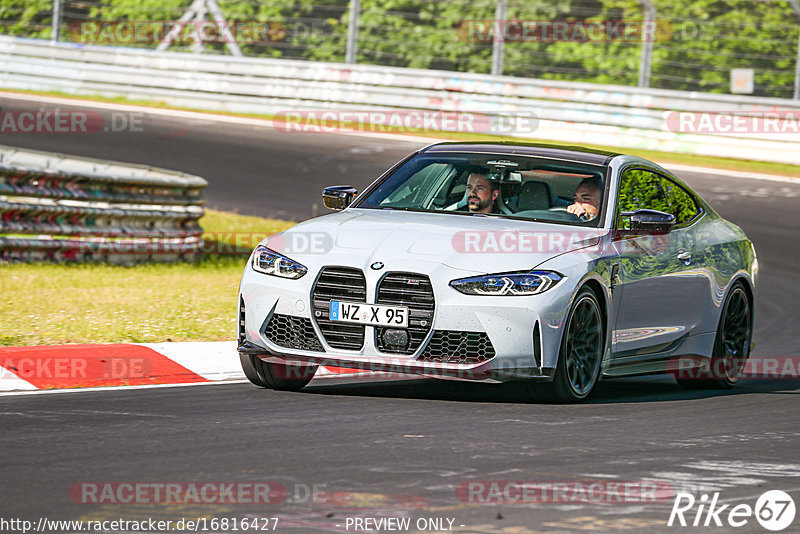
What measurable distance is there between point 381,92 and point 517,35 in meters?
2.61

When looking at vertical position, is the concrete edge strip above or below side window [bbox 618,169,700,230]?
below

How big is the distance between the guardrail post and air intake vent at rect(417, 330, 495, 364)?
17692 millimetres

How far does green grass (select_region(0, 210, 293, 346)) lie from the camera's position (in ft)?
34.0

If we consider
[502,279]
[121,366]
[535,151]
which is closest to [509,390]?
[502,279]

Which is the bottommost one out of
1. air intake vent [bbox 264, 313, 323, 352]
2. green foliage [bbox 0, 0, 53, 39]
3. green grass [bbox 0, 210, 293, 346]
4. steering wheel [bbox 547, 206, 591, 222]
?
green grass [bbox 0, 210, 293, 346]

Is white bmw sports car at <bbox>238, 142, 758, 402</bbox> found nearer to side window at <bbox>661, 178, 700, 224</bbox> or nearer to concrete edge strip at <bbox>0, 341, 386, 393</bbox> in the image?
side window at <bbox>661, 178, 700, 224</bbox>

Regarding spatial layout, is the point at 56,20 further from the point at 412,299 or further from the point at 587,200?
the point at 412,299

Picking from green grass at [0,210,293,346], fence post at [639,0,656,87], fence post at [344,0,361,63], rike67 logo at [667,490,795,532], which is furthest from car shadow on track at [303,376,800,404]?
fence post at [344,0,361,63]

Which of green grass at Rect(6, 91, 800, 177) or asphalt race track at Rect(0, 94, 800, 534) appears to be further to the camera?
green grass at Rect(6, 91, 800, 177)

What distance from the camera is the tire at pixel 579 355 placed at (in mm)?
8367

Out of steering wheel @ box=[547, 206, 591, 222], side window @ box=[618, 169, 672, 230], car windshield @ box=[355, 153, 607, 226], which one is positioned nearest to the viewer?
steering wheel @ box=[547, 206, 591, 222]

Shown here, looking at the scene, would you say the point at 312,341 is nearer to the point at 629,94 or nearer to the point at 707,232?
the point at 707,232

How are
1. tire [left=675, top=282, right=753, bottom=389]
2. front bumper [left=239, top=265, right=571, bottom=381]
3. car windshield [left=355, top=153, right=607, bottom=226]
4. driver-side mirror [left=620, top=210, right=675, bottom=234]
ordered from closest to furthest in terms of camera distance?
front bumper [left=239, top=265, right=571, bottom=381], driver-side mirror [left=620, top=210, right=675, bottom=234], car windshield [left=355, top=153, right=607, bottom=226], tire [left=675, top=282, right=753, bottom=389]

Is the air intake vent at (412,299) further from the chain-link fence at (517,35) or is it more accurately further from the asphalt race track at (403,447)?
the chain-link fence at (517,35)
